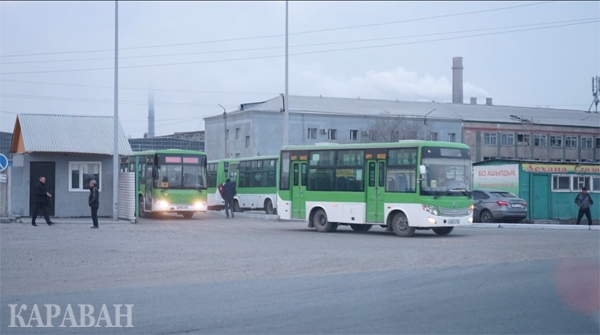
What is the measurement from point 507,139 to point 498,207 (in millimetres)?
32230

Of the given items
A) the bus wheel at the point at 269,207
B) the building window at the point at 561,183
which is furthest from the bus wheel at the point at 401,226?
the bus wheel at the point at 269,207

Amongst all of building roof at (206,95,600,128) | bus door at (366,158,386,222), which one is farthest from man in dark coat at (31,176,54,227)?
building roof at (206,95,600,128)

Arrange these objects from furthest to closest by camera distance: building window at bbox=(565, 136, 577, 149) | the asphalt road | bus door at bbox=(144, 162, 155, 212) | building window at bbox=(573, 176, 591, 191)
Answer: building window at bbox=(565, 136, 577, 149), bus door at bbox=(144, 162, 155, 212), building window at bbox=(573, 176, 591, 191), the asphalt road

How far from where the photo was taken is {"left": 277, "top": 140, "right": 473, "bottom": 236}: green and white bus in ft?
80.2

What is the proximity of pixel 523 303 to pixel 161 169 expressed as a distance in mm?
27738

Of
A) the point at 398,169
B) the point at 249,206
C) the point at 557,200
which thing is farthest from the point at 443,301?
the point at 249,206

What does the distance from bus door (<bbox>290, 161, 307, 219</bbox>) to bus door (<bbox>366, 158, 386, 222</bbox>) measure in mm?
3180

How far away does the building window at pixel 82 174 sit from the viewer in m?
34.4

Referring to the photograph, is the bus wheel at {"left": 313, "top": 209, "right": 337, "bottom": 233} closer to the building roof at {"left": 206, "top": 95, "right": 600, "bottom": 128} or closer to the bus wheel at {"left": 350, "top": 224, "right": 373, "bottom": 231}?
the bus wheel at {"left": 350, "top": 224, "right": 373, "bottom": 231}

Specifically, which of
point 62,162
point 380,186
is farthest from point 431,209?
point 62,162

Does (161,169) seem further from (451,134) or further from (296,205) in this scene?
(451,134)

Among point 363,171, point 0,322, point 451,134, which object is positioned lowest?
point 0,322

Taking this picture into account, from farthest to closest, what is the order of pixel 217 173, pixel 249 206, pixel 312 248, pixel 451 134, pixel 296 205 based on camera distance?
pixel 451 134 < pixel 217 173 < pixel 249 206 < pixel 296 205 < pixel 312 248

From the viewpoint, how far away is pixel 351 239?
80.2 feet
